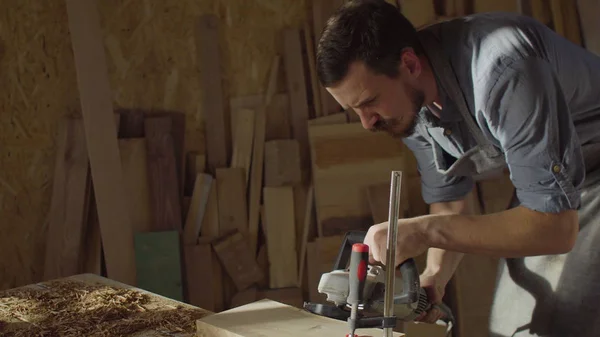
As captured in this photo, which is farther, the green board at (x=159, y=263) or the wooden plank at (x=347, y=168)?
the wooden plank at (x=347, y=168)

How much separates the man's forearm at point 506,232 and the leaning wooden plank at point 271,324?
0.31 m

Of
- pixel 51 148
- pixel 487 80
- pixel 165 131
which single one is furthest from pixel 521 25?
pixel 51 148

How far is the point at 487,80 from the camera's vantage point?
1696 millimetres

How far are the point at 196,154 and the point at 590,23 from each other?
2.18m

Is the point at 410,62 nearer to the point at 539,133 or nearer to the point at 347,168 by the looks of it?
the point at 539,133

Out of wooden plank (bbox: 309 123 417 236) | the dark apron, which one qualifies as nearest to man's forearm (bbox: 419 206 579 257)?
the dark apron

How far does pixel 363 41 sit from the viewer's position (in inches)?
72.0

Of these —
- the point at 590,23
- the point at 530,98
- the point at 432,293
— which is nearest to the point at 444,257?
the point at 432,293

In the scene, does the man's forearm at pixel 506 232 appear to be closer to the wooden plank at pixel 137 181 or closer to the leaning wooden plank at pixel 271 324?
the leaning wooden plank at pixel 271 324

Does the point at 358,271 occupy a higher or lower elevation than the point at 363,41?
lower

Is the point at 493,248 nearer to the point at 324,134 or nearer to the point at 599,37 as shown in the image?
the point at 324,134

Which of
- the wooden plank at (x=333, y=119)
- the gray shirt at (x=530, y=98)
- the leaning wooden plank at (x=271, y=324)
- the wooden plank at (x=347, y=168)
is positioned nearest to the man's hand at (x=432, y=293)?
the leaning wooden plank at (x=271, y=324)

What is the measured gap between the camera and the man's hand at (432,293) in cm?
208

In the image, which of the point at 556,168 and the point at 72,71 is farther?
the point at 72,71
